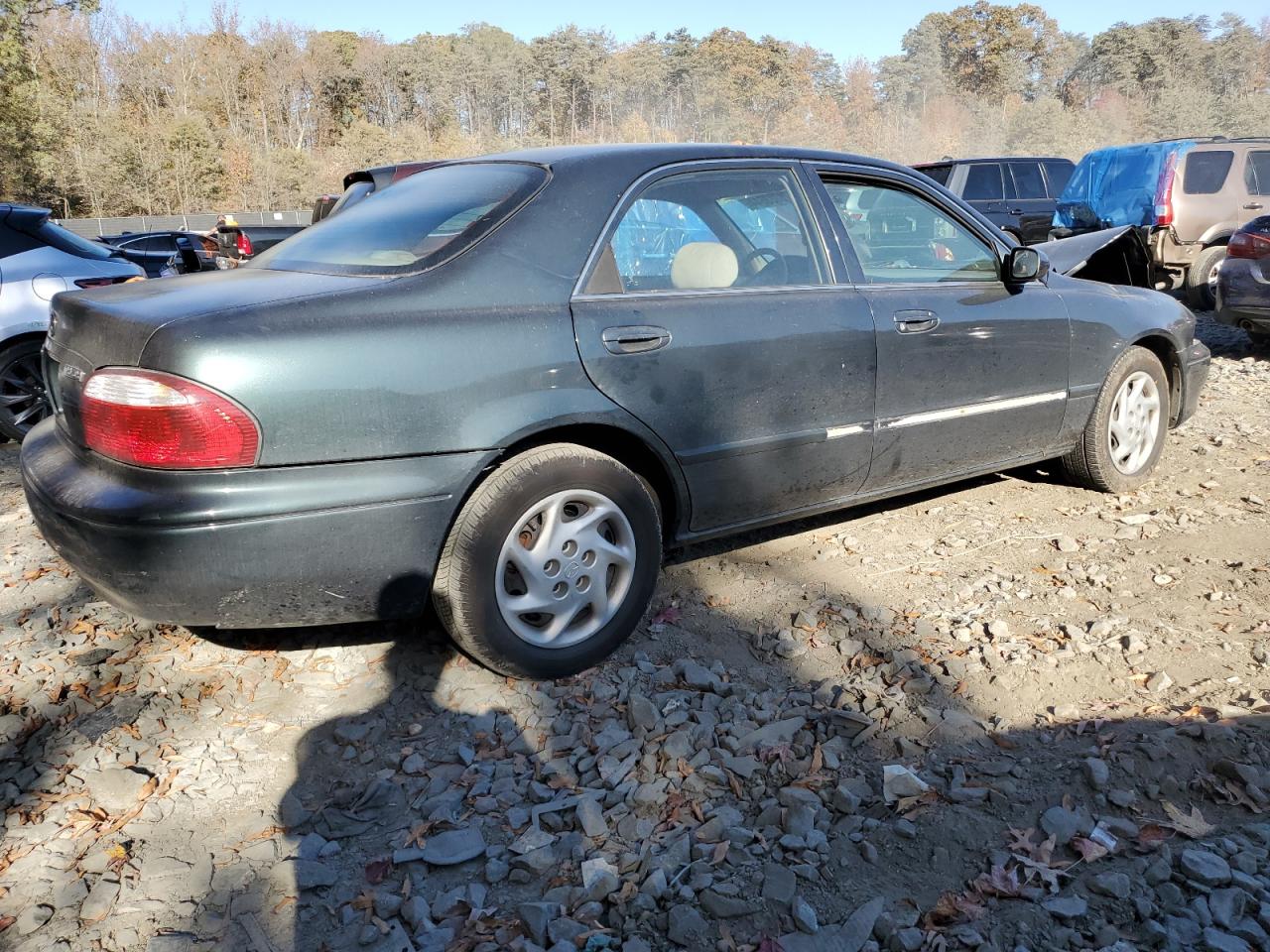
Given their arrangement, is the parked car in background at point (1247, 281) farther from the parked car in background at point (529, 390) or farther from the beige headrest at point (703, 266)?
the beige headrest at point (703, 266)

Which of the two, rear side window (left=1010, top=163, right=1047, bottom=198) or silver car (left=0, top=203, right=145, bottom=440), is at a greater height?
rear side window (left=1010, top=163, right=1047, bottom=198)

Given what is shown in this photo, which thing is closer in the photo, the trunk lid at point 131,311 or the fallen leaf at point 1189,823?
the fallen leaf at point 1189,823

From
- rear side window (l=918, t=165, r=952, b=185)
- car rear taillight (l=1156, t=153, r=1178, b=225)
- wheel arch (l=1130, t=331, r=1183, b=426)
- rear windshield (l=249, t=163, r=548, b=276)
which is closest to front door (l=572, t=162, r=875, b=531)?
rear windshield (l=249, t=163, r=548, b=276)

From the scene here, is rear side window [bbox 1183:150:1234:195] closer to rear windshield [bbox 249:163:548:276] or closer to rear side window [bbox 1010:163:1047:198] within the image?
rear side window [bbox 1010:163:1047:198]

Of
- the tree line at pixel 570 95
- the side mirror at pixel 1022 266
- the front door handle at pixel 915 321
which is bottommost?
the front door handle at pixel 915 321

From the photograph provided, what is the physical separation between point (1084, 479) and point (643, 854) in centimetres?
343

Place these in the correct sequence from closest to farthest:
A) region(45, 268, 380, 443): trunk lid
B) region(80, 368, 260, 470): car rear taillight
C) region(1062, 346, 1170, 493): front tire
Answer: region(80, 368, 260, 470): car rear taillight < region(45, 268, 380, 443): trunk lid < region(1062, 346, 1170, 493): front tire

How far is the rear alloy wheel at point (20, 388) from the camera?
6.23 m

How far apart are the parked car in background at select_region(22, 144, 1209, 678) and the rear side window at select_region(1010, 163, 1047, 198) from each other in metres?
11.1

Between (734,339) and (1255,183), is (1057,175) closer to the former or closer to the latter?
(1255,183)

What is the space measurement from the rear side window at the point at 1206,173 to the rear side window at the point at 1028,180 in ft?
11.5

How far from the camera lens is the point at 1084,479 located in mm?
4840

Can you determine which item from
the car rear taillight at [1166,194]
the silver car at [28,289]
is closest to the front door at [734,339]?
the silver car at [28,289]

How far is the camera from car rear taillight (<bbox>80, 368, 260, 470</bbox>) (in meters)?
2.50
